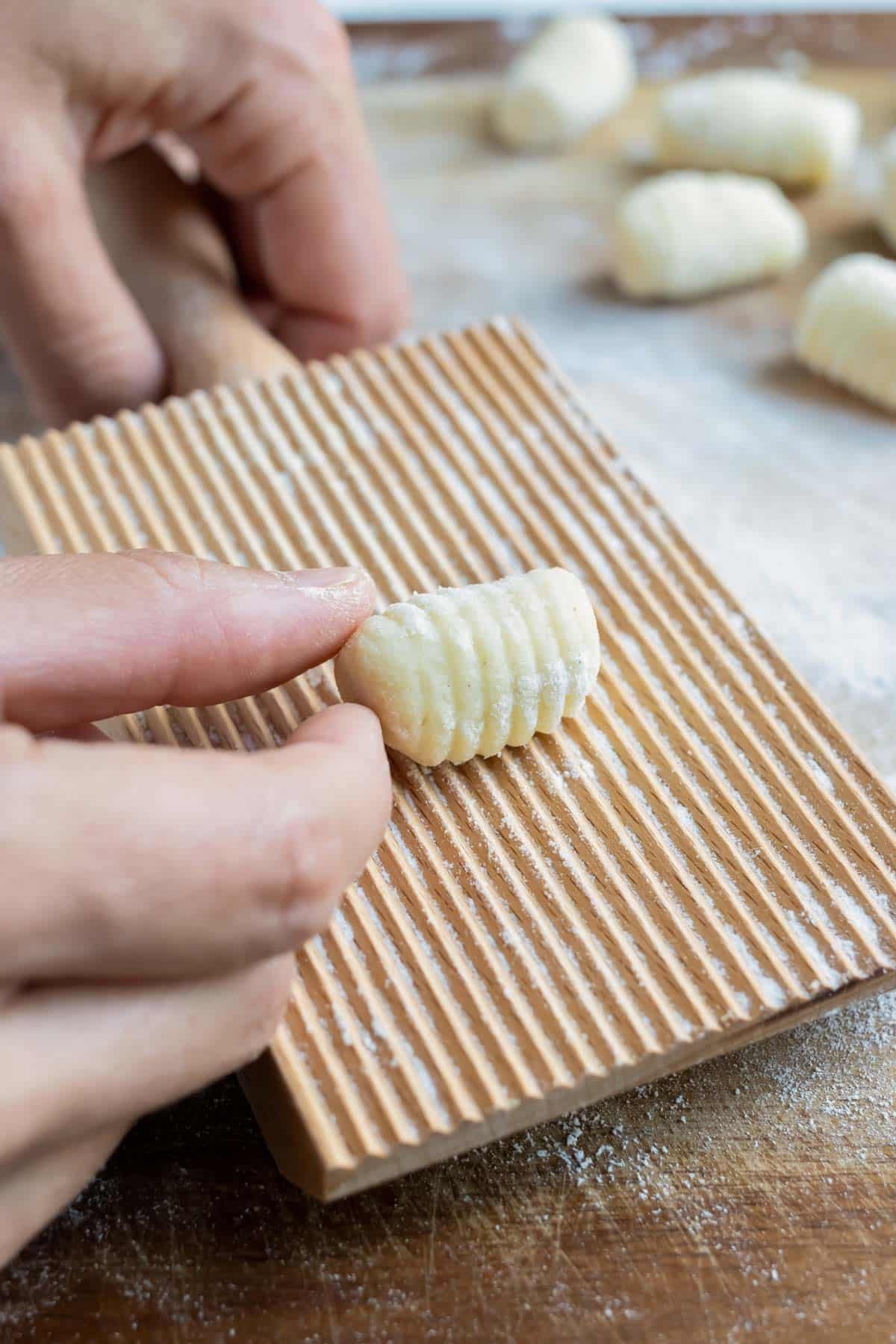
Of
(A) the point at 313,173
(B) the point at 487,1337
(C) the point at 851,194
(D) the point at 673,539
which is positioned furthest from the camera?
(C) the point at 851,194

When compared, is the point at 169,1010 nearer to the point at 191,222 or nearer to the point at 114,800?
the point at 114,800

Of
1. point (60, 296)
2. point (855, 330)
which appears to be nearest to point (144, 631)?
point (60, 296)

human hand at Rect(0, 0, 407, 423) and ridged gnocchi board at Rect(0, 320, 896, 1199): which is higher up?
human hand at Rect(0, 0, 407, 423)

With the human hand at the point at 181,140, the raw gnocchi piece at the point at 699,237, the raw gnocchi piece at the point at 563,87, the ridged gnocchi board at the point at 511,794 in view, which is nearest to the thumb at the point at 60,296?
the human hand at the point at 181,140

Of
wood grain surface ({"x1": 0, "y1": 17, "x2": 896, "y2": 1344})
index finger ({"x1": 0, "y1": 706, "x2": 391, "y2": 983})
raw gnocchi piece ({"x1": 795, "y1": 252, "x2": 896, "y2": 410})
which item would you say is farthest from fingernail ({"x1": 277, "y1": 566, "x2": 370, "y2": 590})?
raw gnocchi piece ({"x1": 795, "y1": 252, "x2": 896, "y2": 410})

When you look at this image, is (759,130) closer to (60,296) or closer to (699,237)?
(699,237)

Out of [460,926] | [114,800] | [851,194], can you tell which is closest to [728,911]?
[460,926]

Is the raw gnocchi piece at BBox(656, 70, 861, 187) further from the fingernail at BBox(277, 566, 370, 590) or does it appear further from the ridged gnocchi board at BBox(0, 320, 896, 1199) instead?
the fingernail at BBox(277, 566, 370, 590)
